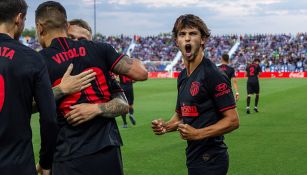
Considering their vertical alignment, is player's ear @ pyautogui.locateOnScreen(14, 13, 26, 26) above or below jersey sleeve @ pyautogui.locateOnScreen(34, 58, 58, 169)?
above

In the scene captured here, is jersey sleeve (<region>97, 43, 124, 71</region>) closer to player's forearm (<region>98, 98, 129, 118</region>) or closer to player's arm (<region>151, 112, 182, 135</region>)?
player's forearm (<region>98, 98, 129, 118</region>)

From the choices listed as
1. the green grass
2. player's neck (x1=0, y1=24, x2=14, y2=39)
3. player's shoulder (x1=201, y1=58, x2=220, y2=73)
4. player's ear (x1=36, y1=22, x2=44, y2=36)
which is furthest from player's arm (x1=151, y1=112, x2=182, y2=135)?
the green grass

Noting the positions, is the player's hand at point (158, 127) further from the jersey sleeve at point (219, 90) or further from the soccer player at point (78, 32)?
the soccer player at point (78, 32)

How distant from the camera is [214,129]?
14.9ft

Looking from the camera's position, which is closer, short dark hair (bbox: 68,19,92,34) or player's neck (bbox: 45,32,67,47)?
player's neck (bbox: 45,32,67,47)

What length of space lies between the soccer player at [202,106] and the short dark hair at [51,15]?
1250mm

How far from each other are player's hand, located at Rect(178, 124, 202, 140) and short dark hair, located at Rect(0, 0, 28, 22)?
1.77 metres

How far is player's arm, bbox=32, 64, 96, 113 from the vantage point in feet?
13.4

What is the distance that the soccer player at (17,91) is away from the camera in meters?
3.41

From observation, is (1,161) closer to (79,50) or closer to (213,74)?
(79,50)

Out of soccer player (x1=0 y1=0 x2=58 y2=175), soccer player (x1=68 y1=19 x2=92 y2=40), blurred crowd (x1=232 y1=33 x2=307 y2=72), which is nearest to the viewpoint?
soccer player (x1=0 y1=0 x2=58 y2=175)

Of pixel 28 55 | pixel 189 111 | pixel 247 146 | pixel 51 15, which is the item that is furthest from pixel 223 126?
pixel 247 146

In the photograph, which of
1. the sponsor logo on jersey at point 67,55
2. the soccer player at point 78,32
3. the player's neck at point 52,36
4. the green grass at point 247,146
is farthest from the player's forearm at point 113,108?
the green grass at point 247,146

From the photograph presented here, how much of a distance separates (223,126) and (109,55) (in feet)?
4.07
